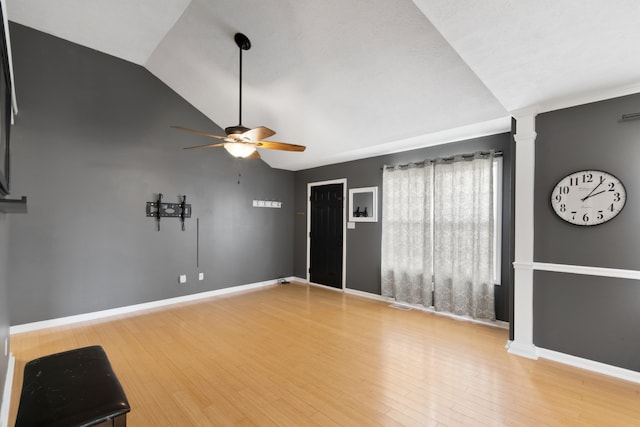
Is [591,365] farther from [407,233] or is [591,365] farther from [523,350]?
[407,233]

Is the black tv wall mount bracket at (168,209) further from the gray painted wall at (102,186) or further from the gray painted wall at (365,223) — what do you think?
the gray painted wall at (365,223)

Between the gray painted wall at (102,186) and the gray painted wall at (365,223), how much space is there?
1.64 meters

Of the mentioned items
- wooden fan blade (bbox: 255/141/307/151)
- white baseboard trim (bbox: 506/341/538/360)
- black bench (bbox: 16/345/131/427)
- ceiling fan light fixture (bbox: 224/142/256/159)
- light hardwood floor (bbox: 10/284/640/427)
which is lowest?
light hardwood floor (bbox: 10/284/640/427)

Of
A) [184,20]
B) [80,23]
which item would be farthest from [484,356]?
[80,23]

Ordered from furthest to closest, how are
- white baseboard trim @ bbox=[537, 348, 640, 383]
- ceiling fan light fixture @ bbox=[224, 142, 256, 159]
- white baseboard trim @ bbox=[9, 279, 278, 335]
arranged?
white baseboard trim @ bbox=[9, 279, 278, 335]
ceiling fan light fixture @ bbox=[224, 142, 256, 159]
white baseboard trim @ bbox=[537, 348, 640, 383]

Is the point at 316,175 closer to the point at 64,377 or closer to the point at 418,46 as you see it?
the point at 418,46

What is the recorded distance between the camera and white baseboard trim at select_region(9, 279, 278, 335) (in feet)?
11.7

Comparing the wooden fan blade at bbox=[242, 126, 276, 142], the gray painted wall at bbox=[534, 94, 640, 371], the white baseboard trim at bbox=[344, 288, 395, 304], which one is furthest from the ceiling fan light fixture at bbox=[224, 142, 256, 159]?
the white baseboard trim at bbox=[344, 288, 395, 304]

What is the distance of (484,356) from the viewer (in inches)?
118

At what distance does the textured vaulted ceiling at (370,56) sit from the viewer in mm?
2105

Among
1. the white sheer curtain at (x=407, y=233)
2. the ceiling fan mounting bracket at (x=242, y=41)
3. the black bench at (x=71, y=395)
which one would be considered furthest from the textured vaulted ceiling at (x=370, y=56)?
the black bench at (x=71, y=395)

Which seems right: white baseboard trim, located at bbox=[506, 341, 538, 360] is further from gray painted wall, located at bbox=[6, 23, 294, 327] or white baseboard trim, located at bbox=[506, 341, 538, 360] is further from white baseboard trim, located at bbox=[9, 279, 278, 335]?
gray painted wall, located at bbox=[6, 23, 294, 327]

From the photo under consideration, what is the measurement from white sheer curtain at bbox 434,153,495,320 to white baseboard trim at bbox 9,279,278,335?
365 cm

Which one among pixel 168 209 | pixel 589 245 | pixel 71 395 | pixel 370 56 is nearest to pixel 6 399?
pixel 71 395
